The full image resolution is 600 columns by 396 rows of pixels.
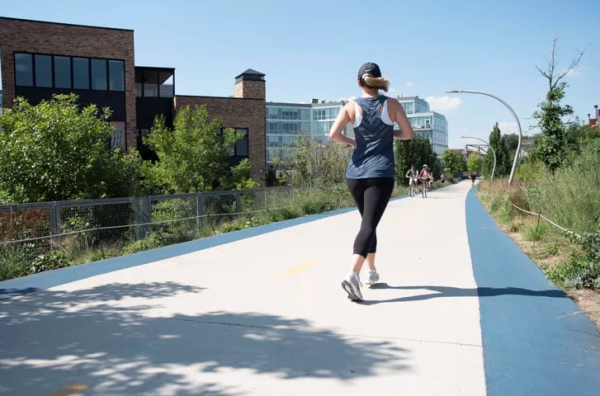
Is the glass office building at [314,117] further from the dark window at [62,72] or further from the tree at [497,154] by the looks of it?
the dark window at [62,72]

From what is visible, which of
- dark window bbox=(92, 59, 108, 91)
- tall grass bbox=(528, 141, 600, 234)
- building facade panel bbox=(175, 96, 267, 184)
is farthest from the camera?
building facade panel bbox=(175, 96, 267, 184)

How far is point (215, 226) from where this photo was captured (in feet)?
42.2

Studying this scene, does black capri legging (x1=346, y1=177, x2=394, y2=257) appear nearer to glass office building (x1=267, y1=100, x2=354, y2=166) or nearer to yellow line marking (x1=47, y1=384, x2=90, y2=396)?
yellow line marking (x1=47, y1=384, x2=90, y2=396)

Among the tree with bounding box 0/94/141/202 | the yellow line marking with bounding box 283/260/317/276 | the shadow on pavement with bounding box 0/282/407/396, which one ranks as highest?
the tree with bounding box 0/94/141/202

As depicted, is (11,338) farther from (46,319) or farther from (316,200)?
(316,200)

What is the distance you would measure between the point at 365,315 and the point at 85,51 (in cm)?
2674

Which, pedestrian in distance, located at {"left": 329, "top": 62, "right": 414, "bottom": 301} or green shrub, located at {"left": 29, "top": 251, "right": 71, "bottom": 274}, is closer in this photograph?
pedestrian in distance, located at {"left": 329, "top": 62, "right": 414, "bottom": 301}

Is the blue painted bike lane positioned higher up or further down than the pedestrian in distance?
further down

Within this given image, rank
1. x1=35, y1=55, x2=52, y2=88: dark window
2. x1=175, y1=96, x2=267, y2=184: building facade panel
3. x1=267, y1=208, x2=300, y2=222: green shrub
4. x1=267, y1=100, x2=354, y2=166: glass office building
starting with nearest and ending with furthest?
1. x1=267, y1=208, x2=300, y2=222: green shrub
2. x1=35, y1=55, x2=52, y2=88: dark window
3. x1=175, y1=96, x2=267, y2=184: building facade panel
4. x1=267, y1=100, x2=354, y2=166: glass office building

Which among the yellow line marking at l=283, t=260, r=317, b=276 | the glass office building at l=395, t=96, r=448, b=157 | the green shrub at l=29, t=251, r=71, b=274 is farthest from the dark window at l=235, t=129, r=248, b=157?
the glass office building at l=395, t=96, r=448, b=157

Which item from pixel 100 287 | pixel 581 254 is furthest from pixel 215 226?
pixel 581 254

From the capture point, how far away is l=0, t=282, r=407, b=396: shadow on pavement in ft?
10.3

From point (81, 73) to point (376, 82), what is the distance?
84.7 feet

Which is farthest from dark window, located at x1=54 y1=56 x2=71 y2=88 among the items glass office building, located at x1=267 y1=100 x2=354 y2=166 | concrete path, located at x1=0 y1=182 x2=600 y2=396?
glass office building, located at x1=267 y1=100 x2=354 y2=166
